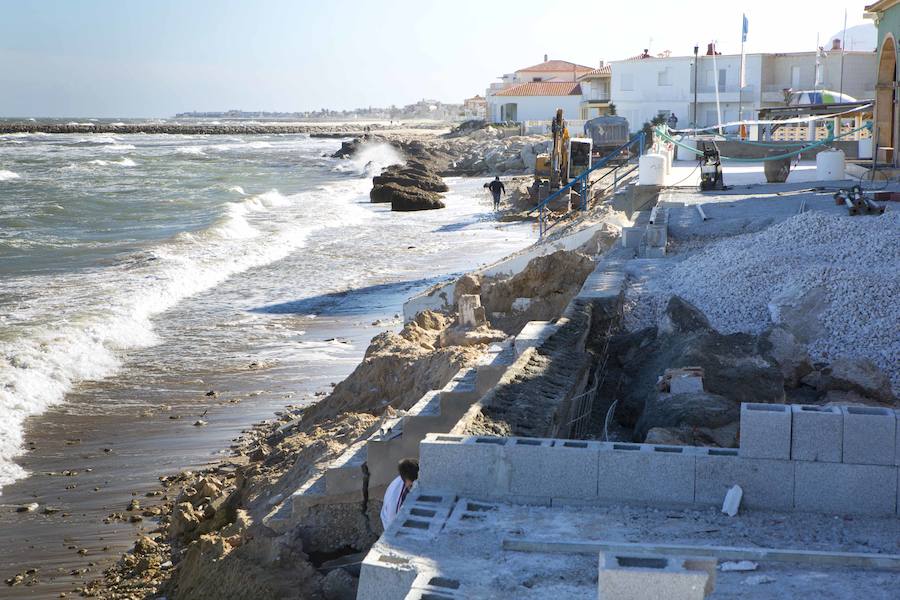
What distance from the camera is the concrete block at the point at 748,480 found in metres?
5.28

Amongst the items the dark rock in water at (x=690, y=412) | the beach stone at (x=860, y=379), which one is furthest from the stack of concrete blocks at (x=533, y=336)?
the beach stone at (x=860, y=379)

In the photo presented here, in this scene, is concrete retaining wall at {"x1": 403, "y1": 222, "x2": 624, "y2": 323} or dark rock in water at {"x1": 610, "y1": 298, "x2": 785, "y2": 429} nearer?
dark rock in water at {"x1": 610, "y1": 298, "x2": 785, "y2": 429}

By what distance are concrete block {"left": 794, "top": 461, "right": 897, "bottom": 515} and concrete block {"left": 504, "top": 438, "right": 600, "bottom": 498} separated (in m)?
1.04

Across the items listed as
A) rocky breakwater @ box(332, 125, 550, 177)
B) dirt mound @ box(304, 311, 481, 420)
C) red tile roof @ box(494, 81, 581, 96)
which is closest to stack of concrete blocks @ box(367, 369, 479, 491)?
dirt mound @ box(304, 311, 481, 420)

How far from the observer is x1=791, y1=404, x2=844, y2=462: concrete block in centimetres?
520

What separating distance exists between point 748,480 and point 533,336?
11.3 feet

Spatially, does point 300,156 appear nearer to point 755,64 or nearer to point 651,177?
point 755,64

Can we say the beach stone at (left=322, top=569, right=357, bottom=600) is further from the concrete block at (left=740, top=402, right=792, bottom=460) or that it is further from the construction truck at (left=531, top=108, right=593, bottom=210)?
the construction truck at (left=531, top=108, right=593, bottom=210)

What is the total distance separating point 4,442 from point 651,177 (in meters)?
13.0

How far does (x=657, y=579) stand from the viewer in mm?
3391

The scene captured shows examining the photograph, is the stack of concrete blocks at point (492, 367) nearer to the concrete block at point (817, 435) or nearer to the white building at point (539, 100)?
the concrete block at point (817, 435)

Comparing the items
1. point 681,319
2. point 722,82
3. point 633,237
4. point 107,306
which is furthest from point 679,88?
point 681,319

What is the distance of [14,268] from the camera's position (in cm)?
2394

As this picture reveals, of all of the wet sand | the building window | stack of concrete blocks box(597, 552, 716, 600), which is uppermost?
the building window
